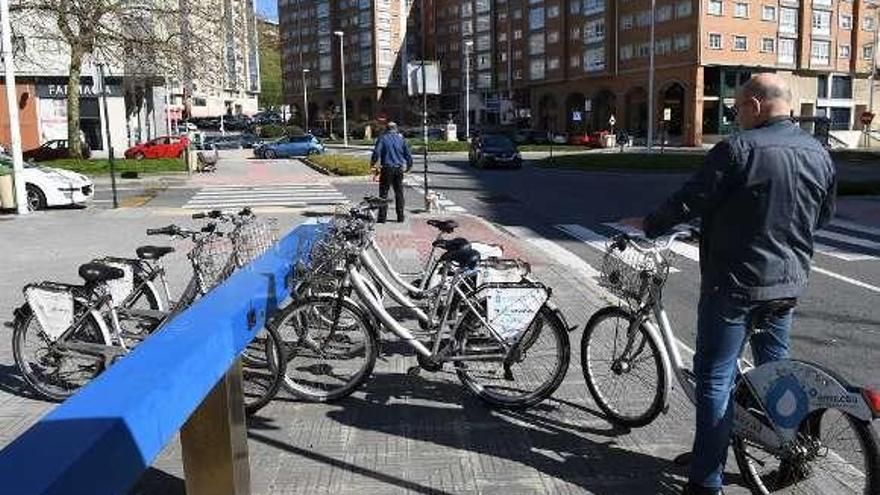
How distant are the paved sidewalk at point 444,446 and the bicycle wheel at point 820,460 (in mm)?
178

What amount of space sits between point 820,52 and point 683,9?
14396 millimetres

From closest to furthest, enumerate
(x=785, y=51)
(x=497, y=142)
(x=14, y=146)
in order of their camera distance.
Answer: (x=14, y=146) → (x=497, y=142) → (x=785, y=51)

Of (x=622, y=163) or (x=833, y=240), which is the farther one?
(x=622, y=163)

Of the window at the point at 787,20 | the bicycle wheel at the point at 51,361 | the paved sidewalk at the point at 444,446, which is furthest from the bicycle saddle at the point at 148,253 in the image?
the window at the point at 787,20

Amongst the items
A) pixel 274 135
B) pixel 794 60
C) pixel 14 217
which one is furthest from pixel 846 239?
pixel 274 135

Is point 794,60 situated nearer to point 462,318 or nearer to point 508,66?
point 508,66

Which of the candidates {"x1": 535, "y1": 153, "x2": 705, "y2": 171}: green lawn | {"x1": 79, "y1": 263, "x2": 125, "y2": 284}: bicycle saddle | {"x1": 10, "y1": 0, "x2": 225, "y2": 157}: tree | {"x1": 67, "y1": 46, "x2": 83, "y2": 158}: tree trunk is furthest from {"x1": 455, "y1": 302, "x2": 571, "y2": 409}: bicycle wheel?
{"x1": 67, "y1": 46, "x2": 83, "y2": 158}: tree trunk

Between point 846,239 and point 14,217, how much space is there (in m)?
15.2

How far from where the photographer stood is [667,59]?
229 feet

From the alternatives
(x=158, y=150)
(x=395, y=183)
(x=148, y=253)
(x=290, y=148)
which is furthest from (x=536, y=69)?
(x=148, y=253)

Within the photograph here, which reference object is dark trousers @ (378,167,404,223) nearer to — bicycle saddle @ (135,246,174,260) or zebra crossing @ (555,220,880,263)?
zebra crossing @ (555,220,880,263)

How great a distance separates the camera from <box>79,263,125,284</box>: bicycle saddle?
5.09 meters

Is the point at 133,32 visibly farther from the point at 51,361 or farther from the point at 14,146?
the point at 51,361

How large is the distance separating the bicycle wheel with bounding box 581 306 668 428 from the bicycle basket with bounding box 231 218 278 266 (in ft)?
7.87
